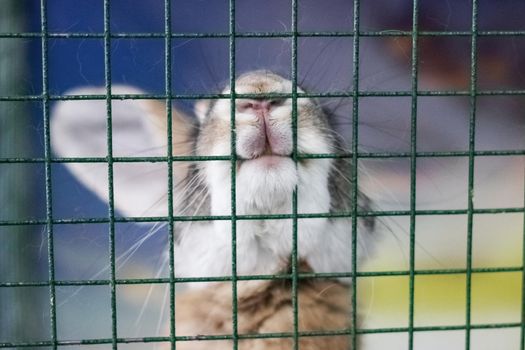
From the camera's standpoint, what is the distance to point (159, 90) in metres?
1.88

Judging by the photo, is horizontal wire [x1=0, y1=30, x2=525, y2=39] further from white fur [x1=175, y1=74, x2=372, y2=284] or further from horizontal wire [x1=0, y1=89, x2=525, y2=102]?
white fur [x1=175, y1=74, x2=372, y2=284]

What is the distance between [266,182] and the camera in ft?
5.41

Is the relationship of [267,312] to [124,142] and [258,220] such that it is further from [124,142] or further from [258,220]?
[124,142]

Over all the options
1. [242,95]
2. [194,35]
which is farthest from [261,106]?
[194,35]

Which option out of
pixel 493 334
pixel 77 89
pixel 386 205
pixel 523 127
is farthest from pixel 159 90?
pixel 493 334

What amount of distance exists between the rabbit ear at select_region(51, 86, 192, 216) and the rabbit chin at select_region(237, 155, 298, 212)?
0.33 m

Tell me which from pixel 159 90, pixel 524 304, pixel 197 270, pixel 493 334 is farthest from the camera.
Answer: pixel 493 334

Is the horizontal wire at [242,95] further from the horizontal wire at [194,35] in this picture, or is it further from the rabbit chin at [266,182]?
the rabbit chin at [266,182]

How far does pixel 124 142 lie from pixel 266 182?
0.51 meters

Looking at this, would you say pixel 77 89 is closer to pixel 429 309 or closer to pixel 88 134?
pixel 88 134

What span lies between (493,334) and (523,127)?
645 mm

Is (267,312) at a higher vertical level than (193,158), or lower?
lower

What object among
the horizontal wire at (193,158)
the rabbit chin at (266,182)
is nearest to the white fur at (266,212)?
the rabbit chin at (266,182)

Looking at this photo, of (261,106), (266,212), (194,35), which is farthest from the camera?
(266,212)
